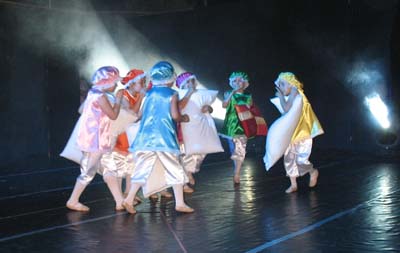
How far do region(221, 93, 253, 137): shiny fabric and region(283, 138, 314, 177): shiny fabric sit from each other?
965mm

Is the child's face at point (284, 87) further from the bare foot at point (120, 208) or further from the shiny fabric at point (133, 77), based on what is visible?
the bare foot at point (120, 208)

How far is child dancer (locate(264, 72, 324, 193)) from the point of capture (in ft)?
21.4

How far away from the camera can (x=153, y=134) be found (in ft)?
17.7

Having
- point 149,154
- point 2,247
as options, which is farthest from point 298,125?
point 2,247

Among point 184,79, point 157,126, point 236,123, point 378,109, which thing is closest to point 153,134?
point 157,126

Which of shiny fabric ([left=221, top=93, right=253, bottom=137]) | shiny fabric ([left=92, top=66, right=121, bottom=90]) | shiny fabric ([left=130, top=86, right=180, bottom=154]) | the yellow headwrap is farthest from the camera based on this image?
shiny fabric ([left=221, top=93, right=253, bottom=137])

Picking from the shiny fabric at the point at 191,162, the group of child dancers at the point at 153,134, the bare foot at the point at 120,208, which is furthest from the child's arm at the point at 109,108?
the shiny fabric at the point at 191,162

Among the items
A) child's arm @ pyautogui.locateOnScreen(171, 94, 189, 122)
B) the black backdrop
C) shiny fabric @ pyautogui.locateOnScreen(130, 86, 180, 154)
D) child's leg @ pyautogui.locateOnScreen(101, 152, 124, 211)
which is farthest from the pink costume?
the black backdrop

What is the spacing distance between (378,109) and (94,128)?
20.1 feet

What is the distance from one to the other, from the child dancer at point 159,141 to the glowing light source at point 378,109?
5.61 metres

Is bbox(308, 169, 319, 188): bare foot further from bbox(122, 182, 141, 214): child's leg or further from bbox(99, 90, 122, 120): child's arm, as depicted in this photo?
bbox(99, 90, 122, 120): child's arm

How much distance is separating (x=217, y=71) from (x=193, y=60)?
0.64 meters

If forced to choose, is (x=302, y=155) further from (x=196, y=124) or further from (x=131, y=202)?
(x=131, y=202)

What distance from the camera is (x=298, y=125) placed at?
21.7 ft
